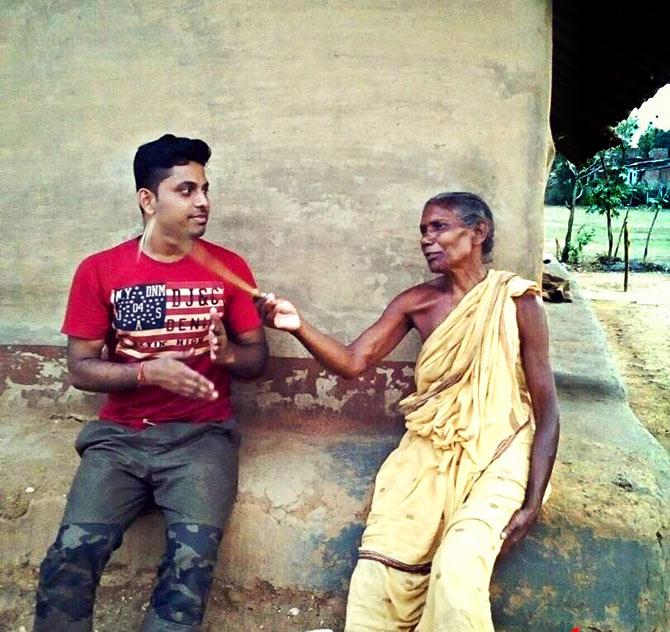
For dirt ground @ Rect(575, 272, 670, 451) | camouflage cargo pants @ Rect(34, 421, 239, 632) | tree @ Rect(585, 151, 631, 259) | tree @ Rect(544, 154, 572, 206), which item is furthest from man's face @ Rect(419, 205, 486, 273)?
tree @ Rect(544, 154, 572, 206)

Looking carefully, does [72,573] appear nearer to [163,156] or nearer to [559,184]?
[163,156]

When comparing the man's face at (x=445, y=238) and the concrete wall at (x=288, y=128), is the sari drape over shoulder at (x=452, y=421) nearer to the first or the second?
the man's face at (x=445, y=238)

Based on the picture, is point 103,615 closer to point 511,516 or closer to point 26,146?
point 511,516

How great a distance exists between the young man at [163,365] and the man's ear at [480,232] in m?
0.86

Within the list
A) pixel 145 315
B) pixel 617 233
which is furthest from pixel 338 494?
pixel 617 233

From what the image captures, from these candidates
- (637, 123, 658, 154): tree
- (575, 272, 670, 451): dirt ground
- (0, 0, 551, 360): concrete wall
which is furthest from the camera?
(637, 123, 658, 154): tree

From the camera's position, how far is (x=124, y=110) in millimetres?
3119

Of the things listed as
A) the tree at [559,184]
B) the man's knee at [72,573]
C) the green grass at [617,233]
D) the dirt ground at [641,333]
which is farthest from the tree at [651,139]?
the man's knee at [72,573]

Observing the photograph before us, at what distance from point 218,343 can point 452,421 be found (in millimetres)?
834

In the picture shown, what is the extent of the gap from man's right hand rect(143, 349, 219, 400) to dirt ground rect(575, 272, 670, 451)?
359cm

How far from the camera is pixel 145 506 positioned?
242 cm

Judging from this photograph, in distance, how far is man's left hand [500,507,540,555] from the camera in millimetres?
2156

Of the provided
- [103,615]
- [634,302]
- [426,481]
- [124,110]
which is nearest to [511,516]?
[426,481]

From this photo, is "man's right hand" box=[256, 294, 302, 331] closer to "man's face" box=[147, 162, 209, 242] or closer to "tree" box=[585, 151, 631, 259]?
"man's face" box=[147, 162, 209, 242]
